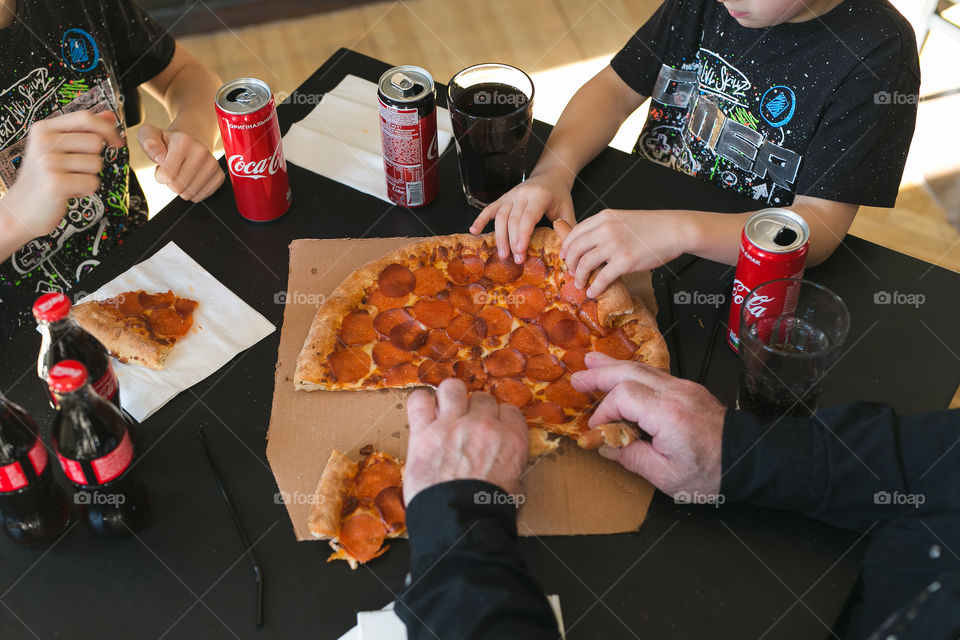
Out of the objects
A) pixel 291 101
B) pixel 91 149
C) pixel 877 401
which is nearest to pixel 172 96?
pixel 291 101

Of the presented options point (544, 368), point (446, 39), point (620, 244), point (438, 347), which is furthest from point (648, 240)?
point (446, 39)

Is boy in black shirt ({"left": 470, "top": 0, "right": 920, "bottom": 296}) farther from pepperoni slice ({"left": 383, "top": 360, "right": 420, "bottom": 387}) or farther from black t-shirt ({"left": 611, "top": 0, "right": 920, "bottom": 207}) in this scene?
pepperoni slice ({"left": 383, "top": 360, "right": 420, "bottom": 387})

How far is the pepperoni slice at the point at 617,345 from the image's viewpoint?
127 centimetres

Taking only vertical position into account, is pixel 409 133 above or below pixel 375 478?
above

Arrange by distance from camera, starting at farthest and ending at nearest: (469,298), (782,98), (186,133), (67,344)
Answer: (186,133) → (782,98) → (469,298) → (67,344)

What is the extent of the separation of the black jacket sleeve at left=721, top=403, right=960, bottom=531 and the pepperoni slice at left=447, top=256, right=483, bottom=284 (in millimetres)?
496

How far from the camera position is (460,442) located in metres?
1.04

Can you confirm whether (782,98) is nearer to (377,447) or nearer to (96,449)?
(377,447)

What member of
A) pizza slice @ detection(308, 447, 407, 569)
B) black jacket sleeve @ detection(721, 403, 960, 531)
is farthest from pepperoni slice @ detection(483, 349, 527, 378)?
black jacket sleeve @ detection(721, 403, 960, 531)

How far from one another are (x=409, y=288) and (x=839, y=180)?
0.72 metres

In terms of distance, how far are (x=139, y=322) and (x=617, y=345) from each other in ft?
2.43

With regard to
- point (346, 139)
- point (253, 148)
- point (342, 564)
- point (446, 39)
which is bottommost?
point (446, 39)

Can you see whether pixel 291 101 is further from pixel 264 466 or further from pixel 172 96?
pixel 264 466

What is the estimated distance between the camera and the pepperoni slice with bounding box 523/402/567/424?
1.19 metres
